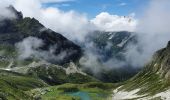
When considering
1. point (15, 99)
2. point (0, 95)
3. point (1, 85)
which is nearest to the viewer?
point (0, 95)

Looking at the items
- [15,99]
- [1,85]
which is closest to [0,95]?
[15,99]

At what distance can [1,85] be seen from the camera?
197m

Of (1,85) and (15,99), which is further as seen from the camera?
(1,85)

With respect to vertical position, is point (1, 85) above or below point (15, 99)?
above

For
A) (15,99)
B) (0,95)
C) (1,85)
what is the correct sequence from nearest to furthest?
1. (0,95)
2. (15,99)
3. (1,85)

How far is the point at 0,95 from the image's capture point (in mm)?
153250

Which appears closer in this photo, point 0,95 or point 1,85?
point 0,95

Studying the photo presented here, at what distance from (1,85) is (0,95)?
1765 inches

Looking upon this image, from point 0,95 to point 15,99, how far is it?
19359 mm

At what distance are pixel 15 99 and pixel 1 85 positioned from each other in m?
28.1

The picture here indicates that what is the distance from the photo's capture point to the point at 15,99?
172000mm

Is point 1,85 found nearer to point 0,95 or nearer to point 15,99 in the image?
point 15,99
